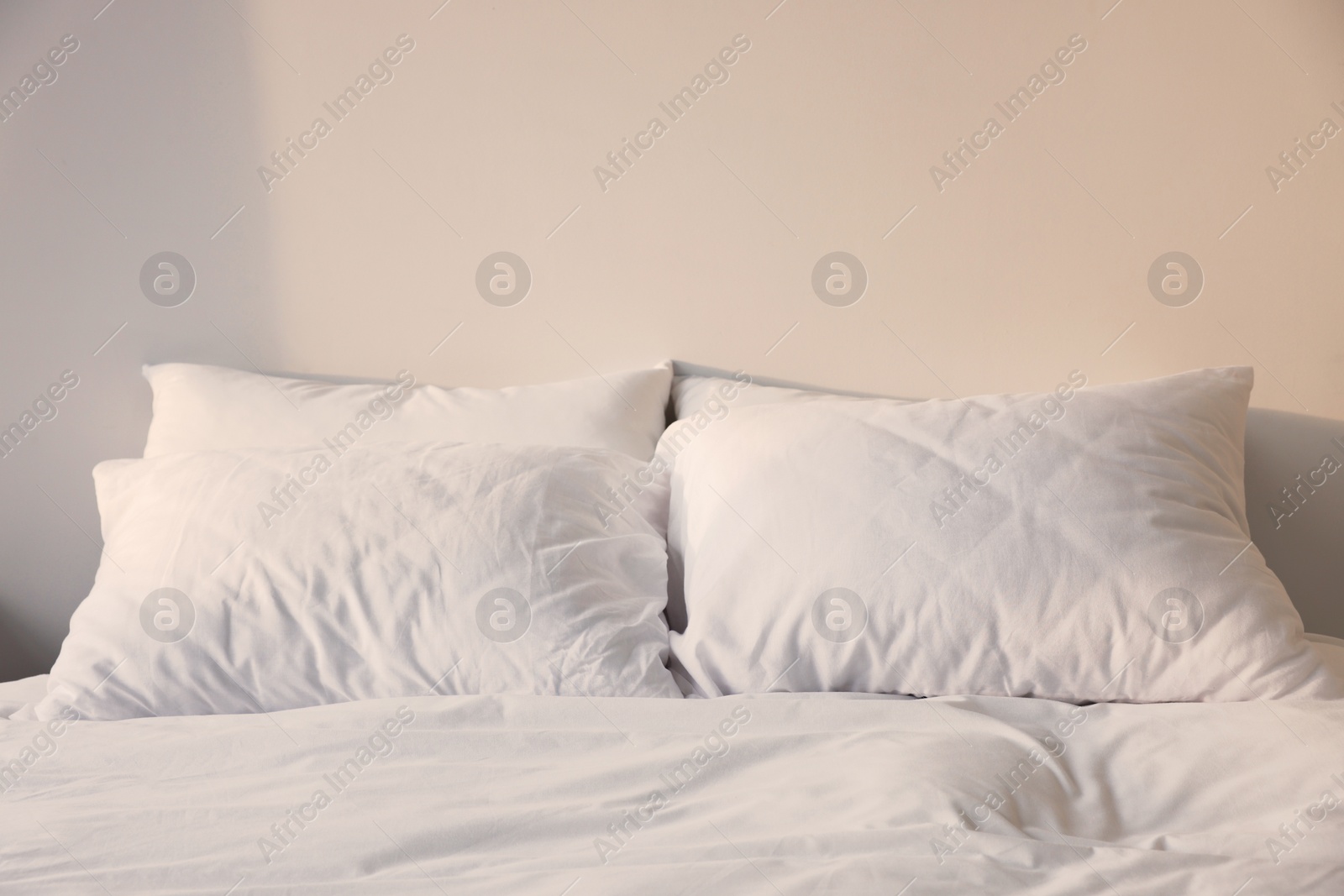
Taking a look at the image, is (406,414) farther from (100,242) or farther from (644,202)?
(100,242)

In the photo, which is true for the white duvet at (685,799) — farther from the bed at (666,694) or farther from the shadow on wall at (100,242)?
the shadow on wall at (100,242)

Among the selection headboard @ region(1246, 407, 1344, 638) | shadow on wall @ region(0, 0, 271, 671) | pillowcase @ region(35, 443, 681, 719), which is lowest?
headboard @ region(1246, 407, 1344, 638)

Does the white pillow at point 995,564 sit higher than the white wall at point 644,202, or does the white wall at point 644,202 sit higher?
the white wall at point 644,202

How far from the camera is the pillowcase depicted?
1166 mm

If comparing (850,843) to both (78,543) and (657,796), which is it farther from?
(78,543)

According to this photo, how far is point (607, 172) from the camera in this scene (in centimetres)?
164

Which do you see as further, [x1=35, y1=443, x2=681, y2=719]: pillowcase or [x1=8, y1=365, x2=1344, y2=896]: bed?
[x1=35, y1=443, x2=681, y2=719]: pillowcase

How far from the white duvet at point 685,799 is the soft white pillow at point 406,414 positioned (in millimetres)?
542

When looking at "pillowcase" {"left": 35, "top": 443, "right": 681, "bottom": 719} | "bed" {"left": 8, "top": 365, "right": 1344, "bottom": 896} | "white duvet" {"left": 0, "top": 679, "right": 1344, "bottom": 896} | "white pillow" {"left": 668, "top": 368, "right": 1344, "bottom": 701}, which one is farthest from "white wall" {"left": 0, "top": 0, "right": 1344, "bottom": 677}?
"white duvet" {"left": 0, "top": 679, "right": 1344, "bottom": 896}

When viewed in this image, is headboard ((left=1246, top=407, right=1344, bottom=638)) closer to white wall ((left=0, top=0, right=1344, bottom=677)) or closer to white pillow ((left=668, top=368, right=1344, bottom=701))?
white wall ((left=0, top=0, right=1344, bottom=677))

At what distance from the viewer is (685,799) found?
35.0 inches

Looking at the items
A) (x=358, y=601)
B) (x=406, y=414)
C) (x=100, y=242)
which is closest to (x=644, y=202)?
(x=406, y=414)

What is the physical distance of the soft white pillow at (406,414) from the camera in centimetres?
152

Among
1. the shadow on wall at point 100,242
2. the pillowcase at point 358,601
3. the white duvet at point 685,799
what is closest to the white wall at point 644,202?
the shadow on wall at point 100,242
